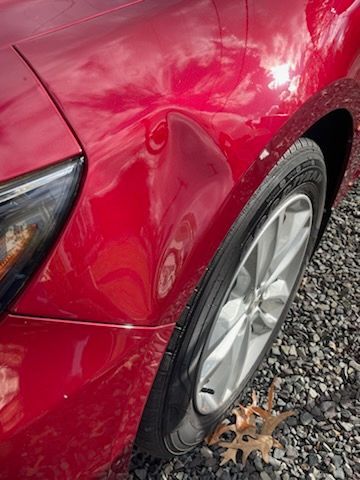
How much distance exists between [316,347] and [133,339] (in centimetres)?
128

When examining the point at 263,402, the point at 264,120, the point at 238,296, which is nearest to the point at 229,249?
the point at 264,120

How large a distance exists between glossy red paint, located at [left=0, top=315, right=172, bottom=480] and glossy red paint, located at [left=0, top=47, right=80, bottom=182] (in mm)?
266

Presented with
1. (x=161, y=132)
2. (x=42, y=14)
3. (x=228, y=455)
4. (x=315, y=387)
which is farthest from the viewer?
(x=315, y=387)

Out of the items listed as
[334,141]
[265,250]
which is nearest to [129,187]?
[265,250]

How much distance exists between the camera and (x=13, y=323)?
1040 mm

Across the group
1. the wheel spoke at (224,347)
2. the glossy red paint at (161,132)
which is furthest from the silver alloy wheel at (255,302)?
the glossy red paint at (161,132)

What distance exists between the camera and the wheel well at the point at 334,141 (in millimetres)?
1851

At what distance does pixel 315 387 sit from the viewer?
215 cm

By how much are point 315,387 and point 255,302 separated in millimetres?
447

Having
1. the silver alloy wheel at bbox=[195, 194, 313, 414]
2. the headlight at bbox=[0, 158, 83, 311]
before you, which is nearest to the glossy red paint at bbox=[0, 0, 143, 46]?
the headlight at bbox=[0, 158, 83, 311]

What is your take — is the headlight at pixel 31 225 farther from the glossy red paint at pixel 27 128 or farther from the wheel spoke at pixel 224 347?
the wheel spoke at pixel 224 347

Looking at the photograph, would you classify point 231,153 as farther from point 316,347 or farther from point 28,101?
point 316,347

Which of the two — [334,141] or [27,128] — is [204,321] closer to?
[27,128]

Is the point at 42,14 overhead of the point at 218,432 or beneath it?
overhead
